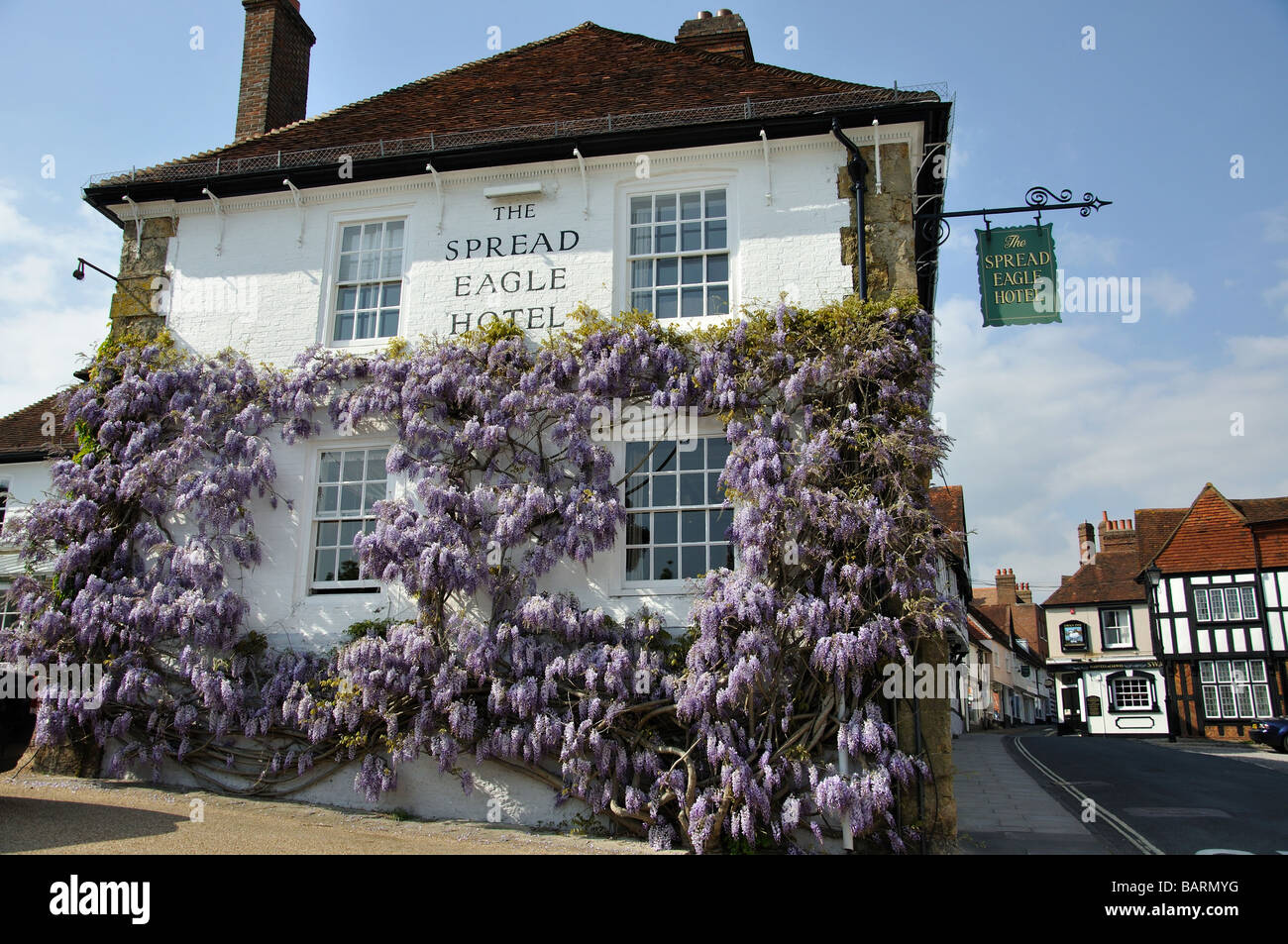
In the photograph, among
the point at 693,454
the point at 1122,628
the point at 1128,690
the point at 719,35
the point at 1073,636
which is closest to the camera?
the point at 693,454

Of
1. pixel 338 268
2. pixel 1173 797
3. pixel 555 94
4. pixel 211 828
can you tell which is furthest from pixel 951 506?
pixel 211 828

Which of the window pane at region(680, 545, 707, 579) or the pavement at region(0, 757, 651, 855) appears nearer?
the pavement at region(0, 757, 651, 855)

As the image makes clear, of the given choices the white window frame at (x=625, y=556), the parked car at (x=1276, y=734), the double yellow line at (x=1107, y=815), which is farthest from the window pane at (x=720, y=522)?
the parked car at (x=1276, y=734)

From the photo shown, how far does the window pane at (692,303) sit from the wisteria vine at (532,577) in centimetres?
39

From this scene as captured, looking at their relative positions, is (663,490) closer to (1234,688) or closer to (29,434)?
(29,434)

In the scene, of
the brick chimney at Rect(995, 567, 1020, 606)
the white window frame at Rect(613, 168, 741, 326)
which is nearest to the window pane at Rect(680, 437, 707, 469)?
the white window frame at Rect(613, 168, 741, 326)

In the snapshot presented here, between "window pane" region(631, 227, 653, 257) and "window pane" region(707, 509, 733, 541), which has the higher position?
"window pane" region(631, 227, 653, 257)

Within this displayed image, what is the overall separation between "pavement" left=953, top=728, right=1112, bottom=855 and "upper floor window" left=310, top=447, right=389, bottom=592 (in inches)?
232

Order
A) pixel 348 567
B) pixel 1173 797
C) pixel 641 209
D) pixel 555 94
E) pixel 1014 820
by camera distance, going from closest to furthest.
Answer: pixel 1014 820, pixel 348 567, pixel 641 209, pixel 555 94, pixel 1173 797

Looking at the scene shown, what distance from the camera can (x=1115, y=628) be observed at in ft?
141

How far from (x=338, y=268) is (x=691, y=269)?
3.88 m

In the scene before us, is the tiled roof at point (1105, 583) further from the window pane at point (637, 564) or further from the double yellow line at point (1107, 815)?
the window pane at point (637, 564)

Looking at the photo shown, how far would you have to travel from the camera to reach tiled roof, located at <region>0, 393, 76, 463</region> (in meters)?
16.6

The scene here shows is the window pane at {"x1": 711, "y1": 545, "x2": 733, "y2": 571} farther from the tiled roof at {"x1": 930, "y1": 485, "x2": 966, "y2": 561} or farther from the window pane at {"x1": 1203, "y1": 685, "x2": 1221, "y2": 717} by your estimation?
the window pane at {"x1": 1203, "y1": 685, "x2": 1221, "y2": 717}
